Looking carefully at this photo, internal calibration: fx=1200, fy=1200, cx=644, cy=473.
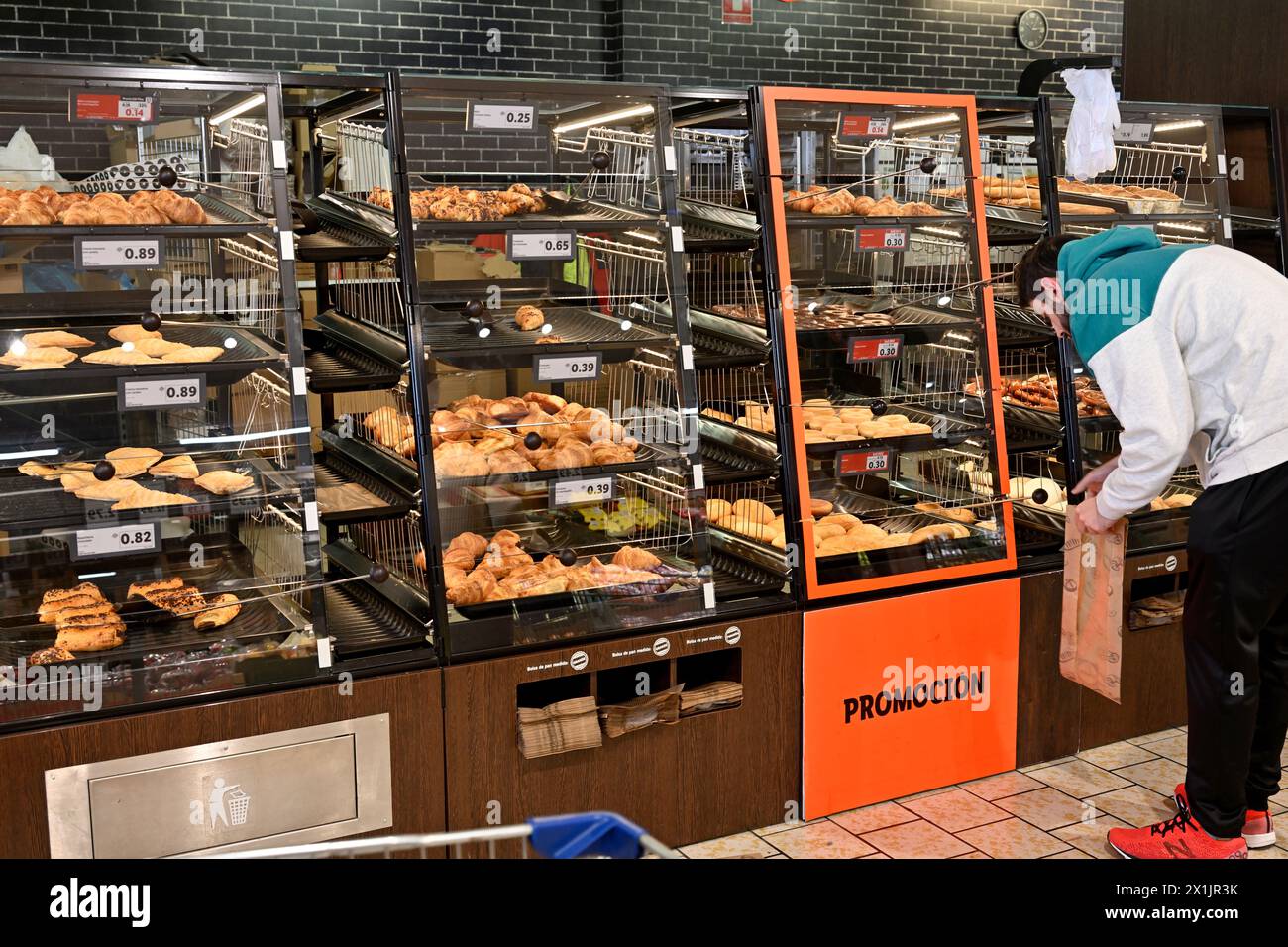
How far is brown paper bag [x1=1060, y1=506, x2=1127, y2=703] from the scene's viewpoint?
12.3ft

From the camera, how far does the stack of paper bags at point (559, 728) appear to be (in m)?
3.40

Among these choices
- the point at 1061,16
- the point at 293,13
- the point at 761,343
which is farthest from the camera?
the point at 1061,16

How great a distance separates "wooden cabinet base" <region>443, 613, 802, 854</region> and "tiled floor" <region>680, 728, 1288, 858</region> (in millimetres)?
152

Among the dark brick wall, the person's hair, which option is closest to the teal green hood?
the person's hair

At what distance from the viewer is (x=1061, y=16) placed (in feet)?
30.5

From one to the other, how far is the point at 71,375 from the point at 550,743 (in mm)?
1597

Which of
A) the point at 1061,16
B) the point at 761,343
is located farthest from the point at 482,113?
the point at 1061,16

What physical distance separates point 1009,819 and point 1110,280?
177 centimetres

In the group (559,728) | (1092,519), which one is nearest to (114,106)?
(559,728)

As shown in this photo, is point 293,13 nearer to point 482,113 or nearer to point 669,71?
point 669,71

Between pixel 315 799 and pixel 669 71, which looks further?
pixel 669 71

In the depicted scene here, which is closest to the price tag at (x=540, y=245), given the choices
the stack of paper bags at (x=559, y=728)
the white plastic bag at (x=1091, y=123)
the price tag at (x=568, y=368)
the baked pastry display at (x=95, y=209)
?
the price tag at (x=568, y=368)

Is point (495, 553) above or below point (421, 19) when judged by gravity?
below

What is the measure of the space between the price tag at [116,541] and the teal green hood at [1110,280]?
2.52 meters
